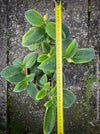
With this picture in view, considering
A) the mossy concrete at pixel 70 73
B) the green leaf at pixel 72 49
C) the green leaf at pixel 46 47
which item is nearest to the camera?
the green leaf at pixel 72 49

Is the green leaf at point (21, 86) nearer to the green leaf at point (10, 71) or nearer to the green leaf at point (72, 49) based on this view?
the green leaf at point (10, 71)

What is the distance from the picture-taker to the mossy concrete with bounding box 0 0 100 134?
1.42 metres

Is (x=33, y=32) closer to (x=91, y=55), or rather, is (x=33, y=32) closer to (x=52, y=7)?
(x=91, y=55)

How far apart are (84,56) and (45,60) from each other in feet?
0.81

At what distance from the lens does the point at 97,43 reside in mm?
1434

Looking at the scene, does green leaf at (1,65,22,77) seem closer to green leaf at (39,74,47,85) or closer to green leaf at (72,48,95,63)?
green leaf at (39,74,47,85)

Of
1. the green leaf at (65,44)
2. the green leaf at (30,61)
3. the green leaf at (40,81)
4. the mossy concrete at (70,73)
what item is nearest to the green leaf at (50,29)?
the green leaf at (65,44)

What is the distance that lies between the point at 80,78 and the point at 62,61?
52cm

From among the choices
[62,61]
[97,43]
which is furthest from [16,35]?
[97,43]

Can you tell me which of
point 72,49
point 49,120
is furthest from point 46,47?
point 49,120

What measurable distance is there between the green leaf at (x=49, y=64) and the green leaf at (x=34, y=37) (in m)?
0.13

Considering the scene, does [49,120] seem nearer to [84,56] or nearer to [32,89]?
[32,89]

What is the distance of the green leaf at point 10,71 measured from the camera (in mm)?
1043

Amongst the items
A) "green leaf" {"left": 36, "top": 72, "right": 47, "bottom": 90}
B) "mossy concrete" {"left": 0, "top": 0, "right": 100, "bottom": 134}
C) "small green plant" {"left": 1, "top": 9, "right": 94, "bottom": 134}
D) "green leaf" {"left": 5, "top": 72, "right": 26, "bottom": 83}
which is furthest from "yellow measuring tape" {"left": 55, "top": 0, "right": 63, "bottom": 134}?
"mossy concrete" {"left": 0, "top": 0, "right": 100, "bottom": 134}
